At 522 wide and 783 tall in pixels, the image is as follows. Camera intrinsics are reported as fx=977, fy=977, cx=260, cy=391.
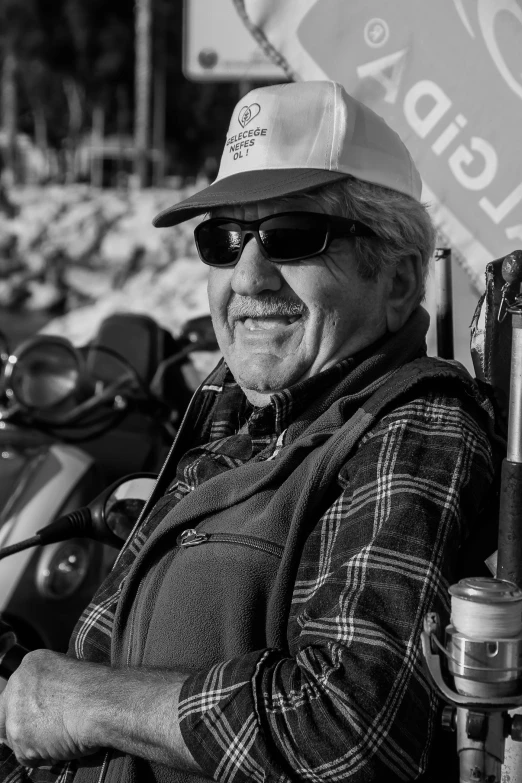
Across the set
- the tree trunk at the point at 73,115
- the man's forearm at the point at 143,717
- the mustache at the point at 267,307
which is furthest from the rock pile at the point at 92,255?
the tree trunk at the point at 73,115

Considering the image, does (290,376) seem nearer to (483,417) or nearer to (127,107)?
(483,417)

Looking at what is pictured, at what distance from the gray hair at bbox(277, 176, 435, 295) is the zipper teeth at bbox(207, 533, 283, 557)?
58 cm

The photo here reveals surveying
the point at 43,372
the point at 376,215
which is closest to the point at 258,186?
the point at 376,215

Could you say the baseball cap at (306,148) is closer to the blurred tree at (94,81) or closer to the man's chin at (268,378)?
the man's chin at (268,378)

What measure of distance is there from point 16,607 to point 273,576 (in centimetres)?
161

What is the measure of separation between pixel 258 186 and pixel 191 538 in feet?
2.20

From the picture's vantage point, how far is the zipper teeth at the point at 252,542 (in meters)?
1.59

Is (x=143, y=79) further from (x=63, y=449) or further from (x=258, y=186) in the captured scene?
(x=258, y=186)

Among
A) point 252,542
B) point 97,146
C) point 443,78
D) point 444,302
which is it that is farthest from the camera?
point 97,146

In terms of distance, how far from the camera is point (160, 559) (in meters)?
1.75

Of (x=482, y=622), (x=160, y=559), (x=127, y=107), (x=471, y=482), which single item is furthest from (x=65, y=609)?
→ (x=127, y=107)

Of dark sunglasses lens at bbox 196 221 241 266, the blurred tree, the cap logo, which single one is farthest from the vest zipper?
the blurred tree

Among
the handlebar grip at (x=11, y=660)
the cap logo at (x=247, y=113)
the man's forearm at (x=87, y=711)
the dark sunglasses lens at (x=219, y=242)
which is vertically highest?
the cap logo at (x=247, y=113)

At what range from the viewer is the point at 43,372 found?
10.4 ft
